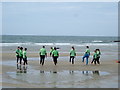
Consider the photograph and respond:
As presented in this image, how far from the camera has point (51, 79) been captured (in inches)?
581

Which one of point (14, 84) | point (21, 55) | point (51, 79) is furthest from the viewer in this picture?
point (21, 55)

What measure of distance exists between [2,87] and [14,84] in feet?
2.95

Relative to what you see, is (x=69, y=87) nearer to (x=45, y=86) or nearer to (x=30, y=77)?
(x=45, y=86)

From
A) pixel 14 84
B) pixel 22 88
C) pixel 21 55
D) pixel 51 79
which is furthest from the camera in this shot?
pixel 21 55


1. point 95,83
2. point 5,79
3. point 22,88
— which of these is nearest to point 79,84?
point 95,83

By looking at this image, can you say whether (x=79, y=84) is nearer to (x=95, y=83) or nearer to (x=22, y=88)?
(x=95, y=83)

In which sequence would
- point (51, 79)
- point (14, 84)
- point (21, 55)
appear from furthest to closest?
point (21, 55)
point (51, 79)
point (14, 84)

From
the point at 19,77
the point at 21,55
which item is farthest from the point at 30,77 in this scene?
the point at 21,55

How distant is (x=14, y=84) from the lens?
13234 mm

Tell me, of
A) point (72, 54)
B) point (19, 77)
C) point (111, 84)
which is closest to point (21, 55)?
point (72, 54)

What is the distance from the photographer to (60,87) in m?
12.5

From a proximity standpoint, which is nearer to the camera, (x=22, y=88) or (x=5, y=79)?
(x=22, y=88)

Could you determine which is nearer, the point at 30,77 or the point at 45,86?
the point at 45,86

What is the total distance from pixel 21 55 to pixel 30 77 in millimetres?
7021
